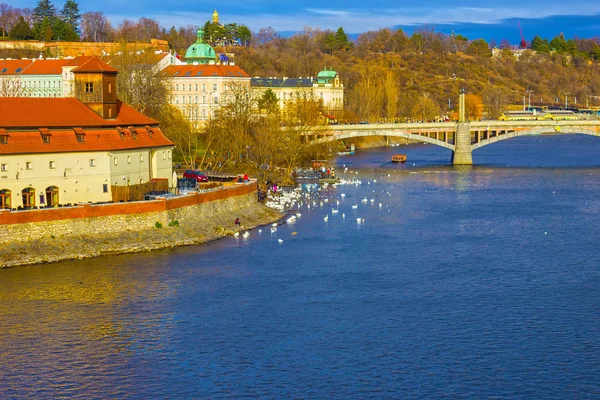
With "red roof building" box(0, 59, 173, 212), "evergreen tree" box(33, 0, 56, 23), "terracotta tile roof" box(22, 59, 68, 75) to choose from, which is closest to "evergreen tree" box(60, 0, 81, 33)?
"evergreen tree" box(33, 0, 56, 23)

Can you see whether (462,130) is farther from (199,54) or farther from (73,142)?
(73,142)

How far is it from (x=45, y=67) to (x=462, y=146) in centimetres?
4660

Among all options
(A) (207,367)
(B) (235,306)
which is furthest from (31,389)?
(B) (235,306)

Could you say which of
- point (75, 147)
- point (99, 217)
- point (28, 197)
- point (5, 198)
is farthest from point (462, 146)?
point (5, 198)

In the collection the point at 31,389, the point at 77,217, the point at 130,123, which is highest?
the point at 130,123

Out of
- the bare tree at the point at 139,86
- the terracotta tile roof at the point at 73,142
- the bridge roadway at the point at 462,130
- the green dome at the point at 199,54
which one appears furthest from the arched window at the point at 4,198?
the green dome at the point at 199,54

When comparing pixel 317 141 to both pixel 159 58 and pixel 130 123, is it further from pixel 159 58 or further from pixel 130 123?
pixel 130 123

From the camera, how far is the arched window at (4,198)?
47.7 m

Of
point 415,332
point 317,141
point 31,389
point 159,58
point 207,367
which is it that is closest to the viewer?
point 31,389

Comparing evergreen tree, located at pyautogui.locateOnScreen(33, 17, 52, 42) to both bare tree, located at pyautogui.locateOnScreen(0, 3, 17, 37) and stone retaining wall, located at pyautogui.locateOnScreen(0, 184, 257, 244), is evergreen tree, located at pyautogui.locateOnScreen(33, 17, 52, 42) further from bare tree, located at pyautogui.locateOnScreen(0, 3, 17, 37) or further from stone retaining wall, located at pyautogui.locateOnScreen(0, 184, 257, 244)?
stone retaining wall, located at pyautogui.locateOnScreen(0, 184, 257, 244)

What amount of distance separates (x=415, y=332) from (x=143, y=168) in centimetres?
2502

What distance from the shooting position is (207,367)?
100 feet

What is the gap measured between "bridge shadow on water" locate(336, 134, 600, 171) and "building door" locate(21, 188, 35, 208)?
4741cm

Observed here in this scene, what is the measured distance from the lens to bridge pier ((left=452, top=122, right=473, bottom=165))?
95.6 m
